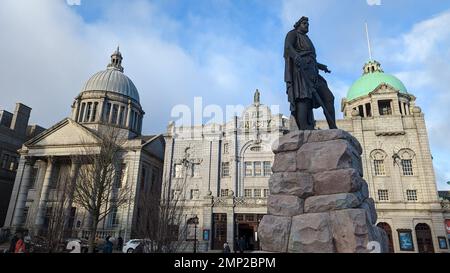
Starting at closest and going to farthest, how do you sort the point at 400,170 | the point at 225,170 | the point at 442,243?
1. the point at 442,243
2. the point at 400,170
3. the point at 225,170

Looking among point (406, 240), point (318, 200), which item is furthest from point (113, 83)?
point (318, 200)

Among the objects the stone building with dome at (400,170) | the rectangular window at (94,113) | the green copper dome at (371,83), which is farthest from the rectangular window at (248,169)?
the rectangular window at (94,113)

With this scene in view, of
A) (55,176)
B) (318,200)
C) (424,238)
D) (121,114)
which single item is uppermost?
(121,114)

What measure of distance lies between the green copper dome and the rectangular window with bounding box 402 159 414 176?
39.2 feet

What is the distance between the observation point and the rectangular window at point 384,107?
145 feet

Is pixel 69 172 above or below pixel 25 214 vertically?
above

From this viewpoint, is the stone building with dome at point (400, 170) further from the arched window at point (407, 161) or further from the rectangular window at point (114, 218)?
the rectangular window at point (114, 218)

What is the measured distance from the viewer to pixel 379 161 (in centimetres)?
3909

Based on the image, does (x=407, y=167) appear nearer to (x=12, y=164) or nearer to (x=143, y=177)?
(x=143, y=177)

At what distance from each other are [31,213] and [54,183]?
16.7 ft

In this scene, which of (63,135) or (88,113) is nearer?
(63,135)

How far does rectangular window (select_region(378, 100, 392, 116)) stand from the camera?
44.1 metres

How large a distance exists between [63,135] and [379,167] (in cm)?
4477

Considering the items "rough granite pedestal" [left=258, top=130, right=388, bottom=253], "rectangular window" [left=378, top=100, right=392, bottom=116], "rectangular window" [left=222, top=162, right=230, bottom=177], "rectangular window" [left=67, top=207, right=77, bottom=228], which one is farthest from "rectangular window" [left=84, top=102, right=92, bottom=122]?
"rough granite pedestal" [left=258, top=130, right=388, bottom=253]
